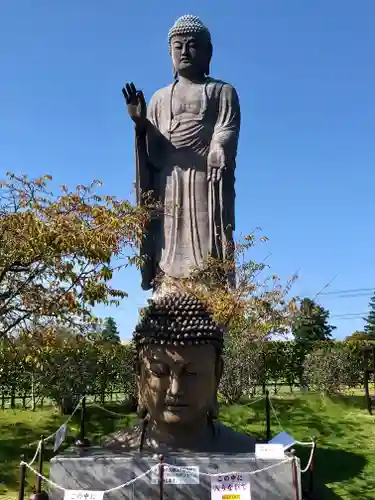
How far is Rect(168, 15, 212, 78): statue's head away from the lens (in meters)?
8.65

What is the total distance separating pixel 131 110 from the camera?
24.6 ft

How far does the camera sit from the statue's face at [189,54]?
8683mm

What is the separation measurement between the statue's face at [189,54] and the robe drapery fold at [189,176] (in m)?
0.32

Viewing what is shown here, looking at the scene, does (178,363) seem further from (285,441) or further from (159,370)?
(285,441)

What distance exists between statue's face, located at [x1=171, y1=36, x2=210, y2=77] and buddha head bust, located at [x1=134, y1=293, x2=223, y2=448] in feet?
14.7

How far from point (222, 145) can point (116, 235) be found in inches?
99.0

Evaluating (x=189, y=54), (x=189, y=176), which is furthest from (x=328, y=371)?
(x=189, y=54)

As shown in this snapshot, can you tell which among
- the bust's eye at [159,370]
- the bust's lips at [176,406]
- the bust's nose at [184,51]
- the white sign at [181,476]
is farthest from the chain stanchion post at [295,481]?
the bust's nose at [184,51]

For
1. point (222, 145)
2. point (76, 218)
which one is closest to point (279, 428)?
point (222, 145)

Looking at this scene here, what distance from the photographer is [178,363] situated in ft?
17.5

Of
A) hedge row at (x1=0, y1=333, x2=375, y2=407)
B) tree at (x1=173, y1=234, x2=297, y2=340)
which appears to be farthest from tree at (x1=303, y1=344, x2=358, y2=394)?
tree at (x1=173, y1=234, x2=297, y2=340)

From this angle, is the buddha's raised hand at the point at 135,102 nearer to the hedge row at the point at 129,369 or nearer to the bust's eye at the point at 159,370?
the hedge row at the point at 129,369

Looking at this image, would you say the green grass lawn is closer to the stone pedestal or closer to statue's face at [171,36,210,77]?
the stone pedestal

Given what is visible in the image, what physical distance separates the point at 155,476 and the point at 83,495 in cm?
64
